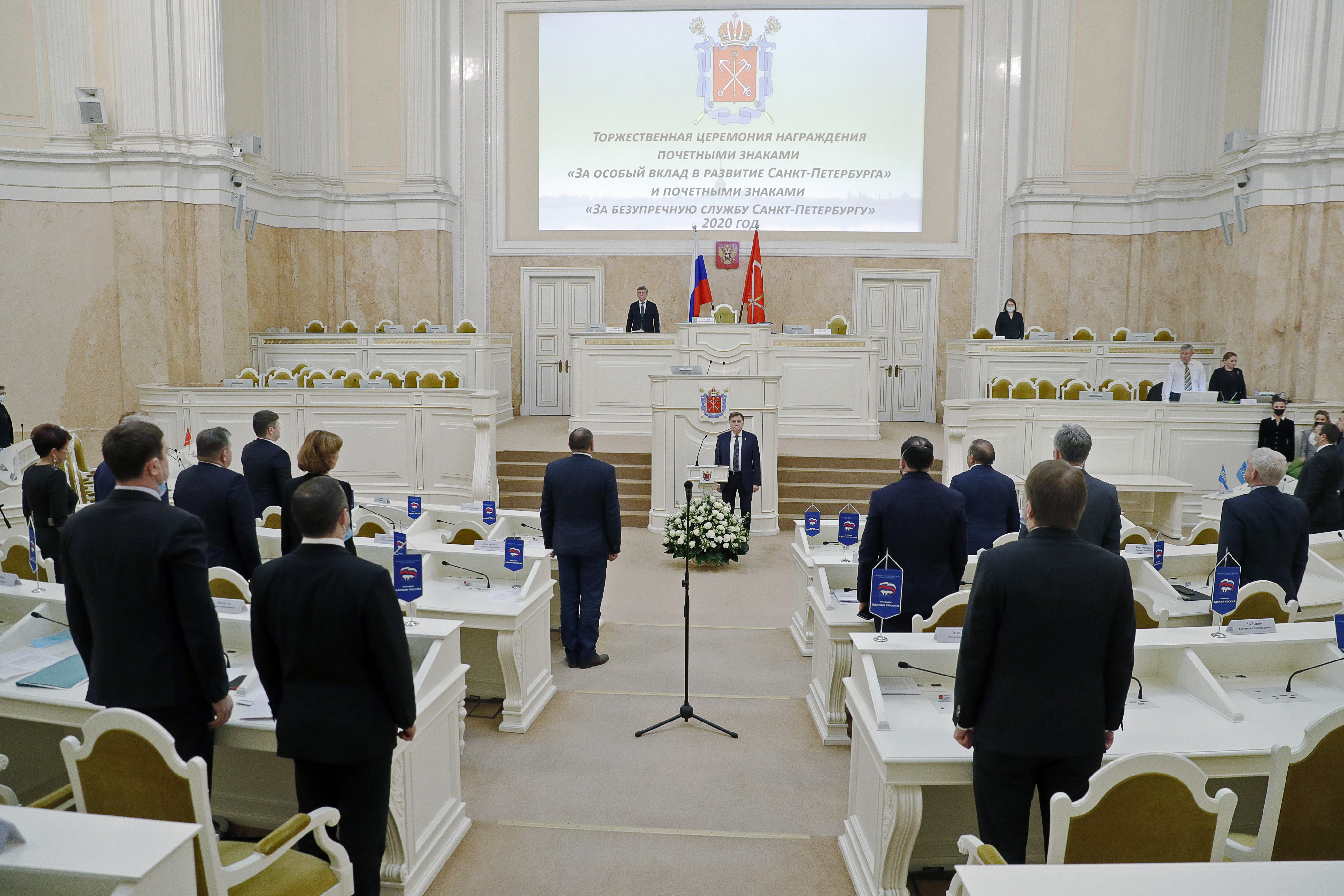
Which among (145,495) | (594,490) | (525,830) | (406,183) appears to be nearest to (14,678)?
(145,495)

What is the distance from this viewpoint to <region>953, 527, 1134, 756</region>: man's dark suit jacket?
9.58ft

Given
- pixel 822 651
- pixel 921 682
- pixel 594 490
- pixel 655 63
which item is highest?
pixel 655 63

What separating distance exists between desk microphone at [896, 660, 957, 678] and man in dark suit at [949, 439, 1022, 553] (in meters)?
1.96

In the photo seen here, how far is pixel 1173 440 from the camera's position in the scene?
11.2 metres

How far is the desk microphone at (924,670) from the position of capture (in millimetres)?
4004

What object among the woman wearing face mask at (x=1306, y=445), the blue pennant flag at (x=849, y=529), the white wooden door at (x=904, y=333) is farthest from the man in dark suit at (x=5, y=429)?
the woman wearing face mask at (x=1306, y=445)

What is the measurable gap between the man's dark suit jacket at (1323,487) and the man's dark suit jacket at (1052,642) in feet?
17.9

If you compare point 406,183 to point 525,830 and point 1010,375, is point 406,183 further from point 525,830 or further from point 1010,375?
point 525,830

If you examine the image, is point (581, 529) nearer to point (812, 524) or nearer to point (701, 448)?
point (812, 524)

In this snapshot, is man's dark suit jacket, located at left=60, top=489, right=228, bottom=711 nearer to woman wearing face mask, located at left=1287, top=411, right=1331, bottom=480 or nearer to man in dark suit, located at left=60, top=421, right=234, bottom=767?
man in dark suit, located at left=60, top=421, right=234, bottom=767

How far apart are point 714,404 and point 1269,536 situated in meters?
6.27

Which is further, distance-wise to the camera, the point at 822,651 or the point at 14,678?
the point at 822,651

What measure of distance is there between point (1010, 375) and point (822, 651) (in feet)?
30.7

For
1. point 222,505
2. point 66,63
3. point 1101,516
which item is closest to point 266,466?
point 222,505
